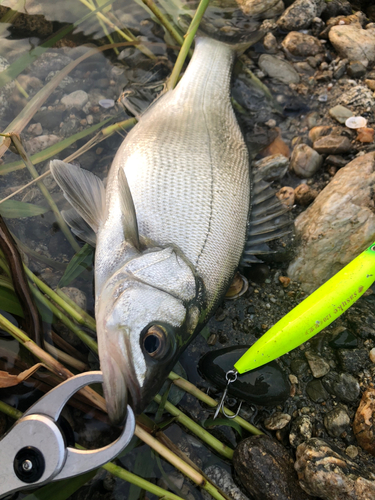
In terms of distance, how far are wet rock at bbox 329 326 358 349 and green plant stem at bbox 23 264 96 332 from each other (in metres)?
1.55

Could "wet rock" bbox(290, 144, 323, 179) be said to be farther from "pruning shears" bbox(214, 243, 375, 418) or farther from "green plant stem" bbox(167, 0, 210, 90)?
"green plant stem" bbox(167, 0, 210, 90)

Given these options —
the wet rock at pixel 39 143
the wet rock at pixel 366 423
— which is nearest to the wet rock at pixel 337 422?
the wet rock at pixel 366 423

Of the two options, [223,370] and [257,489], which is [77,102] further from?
[257,489]

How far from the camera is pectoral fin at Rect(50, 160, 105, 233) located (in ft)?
6.81

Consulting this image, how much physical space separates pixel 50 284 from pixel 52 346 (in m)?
0.43

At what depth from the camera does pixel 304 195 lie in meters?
2.72

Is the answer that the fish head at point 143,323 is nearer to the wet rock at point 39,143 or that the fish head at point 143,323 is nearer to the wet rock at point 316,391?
the wet rock at point 316,391

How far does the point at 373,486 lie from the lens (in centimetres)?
175

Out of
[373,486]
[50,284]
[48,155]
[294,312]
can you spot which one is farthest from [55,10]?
[373,486]

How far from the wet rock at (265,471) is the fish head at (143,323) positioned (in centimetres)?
68

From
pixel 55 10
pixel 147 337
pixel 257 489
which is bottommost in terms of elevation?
pixel 257 489

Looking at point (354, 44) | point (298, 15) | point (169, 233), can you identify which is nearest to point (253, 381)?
point (169, 233)

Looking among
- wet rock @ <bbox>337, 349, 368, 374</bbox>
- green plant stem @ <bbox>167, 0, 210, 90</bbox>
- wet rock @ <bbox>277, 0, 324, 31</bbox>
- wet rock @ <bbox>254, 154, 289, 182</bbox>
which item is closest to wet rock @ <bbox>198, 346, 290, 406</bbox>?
wet rock @ <bbox>337, 349, 368, 374</bbox>

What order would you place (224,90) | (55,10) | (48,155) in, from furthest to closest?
(55,10) < (224,90) < (48,155)
